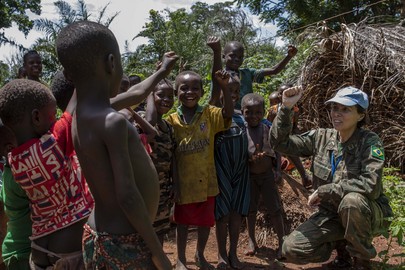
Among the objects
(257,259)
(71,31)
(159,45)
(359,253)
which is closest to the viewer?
(71,31)

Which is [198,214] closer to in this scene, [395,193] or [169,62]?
[169,62]

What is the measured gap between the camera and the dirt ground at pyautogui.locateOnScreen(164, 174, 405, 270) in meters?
4.23

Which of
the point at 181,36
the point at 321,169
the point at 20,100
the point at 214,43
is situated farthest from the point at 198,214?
the point at 181,36

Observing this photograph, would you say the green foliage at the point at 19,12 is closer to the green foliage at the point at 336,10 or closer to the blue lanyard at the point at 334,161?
the green foliage at the point at 336,10

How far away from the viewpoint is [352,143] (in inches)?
146

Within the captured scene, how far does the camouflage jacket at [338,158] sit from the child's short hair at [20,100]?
78.7 inches

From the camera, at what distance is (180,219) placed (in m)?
3.98

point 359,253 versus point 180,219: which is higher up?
point 180,219

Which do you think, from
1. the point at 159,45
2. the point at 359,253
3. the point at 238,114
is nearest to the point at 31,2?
the point at 159,45

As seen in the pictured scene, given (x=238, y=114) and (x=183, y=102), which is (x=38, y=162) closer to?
(x=183, y=102)

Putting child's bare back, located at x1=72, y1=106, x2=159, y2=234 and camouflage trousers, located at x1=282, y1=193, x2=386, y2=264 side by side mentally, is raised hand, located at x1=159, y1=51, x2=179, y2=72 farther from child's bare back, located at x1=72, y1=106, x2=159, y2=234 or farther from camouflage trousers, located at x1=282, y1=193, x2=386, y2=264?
camouflage trousers, located at x1=282, y1=193, x2=386, y2=264

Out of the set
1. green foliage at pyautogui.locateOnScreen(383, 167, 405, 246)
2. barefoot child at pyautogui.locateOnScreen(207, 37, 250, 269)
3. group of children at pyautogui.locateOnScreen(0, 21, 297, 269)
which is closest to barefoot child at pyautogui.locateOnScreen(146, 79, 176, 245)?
group of children at pyautogui.locateOnScreen(0, 21, 297, 269)

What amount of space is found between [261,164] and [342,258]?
106 centimetres

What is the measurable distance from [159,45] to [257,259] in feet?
40.9
